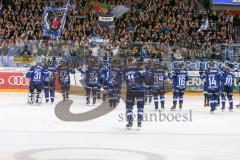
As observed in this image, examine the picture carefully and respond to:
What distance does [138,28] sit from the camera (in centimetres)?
2831

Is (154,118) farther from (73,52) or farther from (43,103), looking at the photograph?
(73,52)

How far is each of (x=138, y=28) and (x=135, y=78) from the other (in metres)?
15.6

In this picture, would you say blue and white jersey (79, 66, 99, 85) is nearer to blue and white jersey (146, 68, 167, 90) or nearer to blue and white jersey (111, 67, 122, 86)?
blue and white jersey (111, 67, 122, 86)

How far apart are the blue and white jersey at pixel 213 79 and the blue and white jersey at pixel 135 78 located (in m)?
5.16

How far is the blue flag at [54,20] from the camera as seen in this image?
2698 cm

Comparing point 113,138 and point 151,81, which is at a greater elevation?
point 151,81

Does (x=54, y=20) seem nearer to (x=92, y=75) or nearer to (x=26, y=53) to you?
(x=26, y=53)

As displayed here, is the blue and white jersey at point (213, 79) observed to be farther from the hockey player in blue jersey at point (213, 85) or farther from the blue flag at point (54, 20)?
the blue flag at point (54, 20)

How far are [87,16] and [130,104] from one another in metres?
16.9

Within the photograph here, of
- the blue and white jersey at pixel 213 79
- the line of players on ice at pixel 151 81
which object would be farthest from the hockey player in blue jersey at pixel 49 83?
the blue and white jersey at pixel 213 79

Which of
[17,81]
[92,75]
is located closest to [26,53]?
[17,81]

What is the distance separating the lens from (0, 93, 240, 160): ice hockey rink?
9734 mm

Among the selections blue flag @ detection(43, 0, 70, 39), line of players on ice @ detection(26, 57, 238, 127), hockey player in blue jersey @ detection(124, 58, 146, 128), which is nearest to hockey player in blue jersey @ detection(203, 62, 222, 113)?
line of players on ice @ detection(26, 57, 238, 127)

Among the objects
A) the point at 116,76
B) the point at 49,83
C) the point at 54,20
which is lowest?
the point at 49,83
